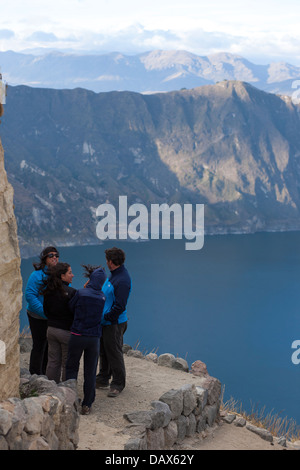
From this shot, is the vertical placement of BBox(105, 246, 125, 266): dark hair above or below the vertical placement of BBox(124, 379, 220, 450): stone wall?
above

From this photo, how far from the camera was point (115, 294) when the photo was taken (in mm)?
8961

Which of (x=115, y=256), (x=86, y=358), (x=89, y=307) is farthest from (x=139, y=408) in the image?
(x=115, y=256)

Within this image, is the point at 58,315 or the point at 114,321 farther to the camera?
the point at 114,321

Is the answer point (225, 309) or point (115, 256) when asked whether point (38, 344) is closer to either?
point (115, 256)

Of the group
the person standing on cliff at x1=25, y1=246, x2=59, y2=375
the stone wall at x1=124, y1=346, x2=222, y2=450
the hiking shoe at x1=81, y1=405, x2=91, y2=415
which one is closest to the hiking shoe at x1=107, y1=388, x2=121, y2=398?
the stone wall at x1=124, y1=346, x2=222, y2=450

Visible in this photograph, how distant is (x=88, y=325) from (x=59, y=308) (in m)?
0.51

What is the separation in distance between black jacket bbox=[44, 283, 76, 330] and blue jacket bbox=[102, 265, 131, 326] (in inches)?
26.9

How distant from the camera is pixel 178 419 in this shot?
9039 mm

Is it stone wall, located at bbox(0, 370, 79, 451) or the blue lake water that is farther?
the blue lake water

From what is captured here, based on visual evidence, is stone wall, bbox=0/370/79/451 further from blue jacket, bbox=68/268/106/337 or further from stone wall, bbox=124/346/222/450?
stone wall, bbox=124/346/222/450

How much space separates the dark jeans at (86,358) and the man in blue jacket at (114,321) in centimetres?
72

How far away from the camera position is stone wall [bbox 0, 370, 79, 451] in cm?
611
